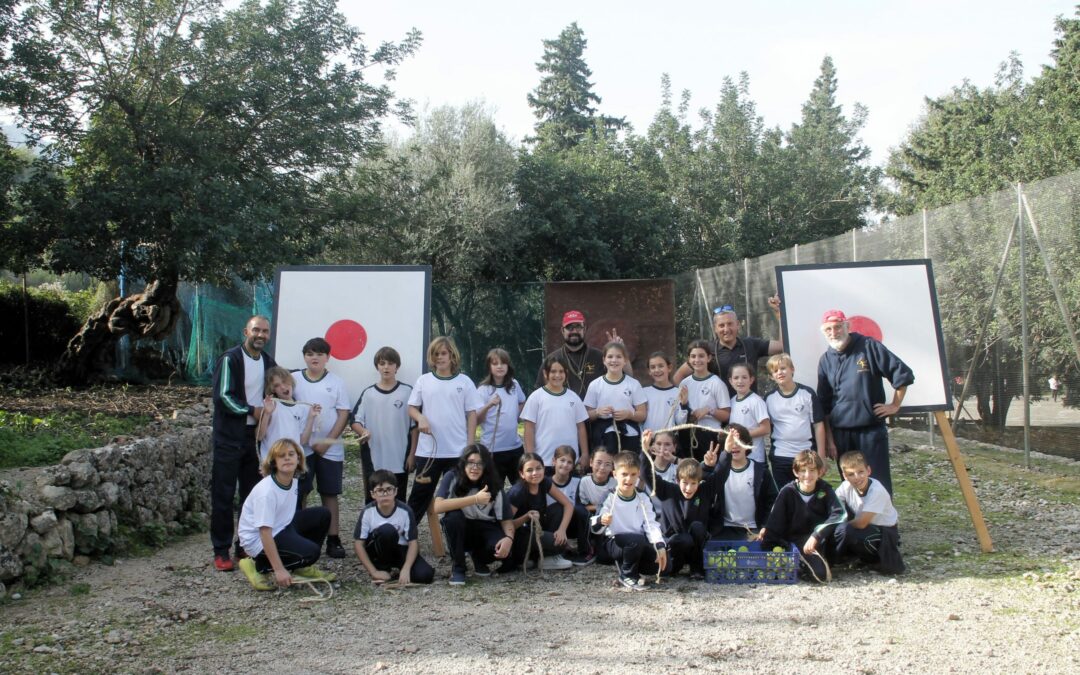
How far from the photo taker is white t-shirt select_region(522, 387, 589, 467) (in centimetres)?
599

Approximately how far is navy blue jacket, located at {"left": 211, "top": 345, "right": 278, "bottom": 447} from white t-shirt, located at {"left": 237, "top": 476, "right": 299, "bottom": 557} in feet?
1.91

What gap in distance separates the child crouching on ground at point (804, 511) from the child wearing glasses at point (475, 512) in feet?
5.04

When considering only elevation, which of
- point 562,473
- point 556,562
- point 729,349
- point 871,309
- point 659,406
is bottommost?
point 556,562

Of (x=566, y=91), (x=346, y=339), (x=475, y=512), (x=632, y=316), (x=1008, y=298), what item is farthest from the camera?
(x=566, y=91)

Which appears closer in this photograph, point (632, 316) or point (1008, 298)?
point (1008, 298)

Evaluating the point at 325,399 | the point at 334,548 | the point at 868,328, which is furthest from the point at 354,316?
the point at 868,328

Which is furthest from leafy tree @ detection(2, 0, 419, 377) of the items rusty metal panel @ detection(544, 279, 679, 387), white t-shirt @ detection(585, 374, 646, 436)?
white t-shirt @ detection(585, 374, 646, 436)

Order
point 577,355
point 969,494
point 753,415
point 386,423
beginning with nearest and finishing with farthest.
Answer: point 969,494 < point 753,415 < point 386,423 < point 577,355

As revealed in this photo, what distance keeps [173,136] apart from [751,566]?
9.22m

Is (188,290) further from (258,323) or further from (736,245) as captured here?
(736,245)

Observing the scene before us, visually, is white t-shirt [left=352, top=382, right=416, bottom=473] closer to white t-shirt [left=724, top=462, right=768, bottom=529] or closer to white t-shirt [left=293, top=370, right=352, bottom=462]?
white t-shirt [left=293, top=370, right=352, bottom=462]

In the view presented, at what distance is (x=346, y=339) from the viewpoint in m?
6.31

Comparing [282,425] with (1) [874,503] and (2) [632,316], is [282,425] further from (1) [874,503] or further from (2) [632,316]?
(2) [632,316]

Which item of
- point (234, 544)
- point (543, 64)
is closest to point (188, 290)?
point (234, 544)
